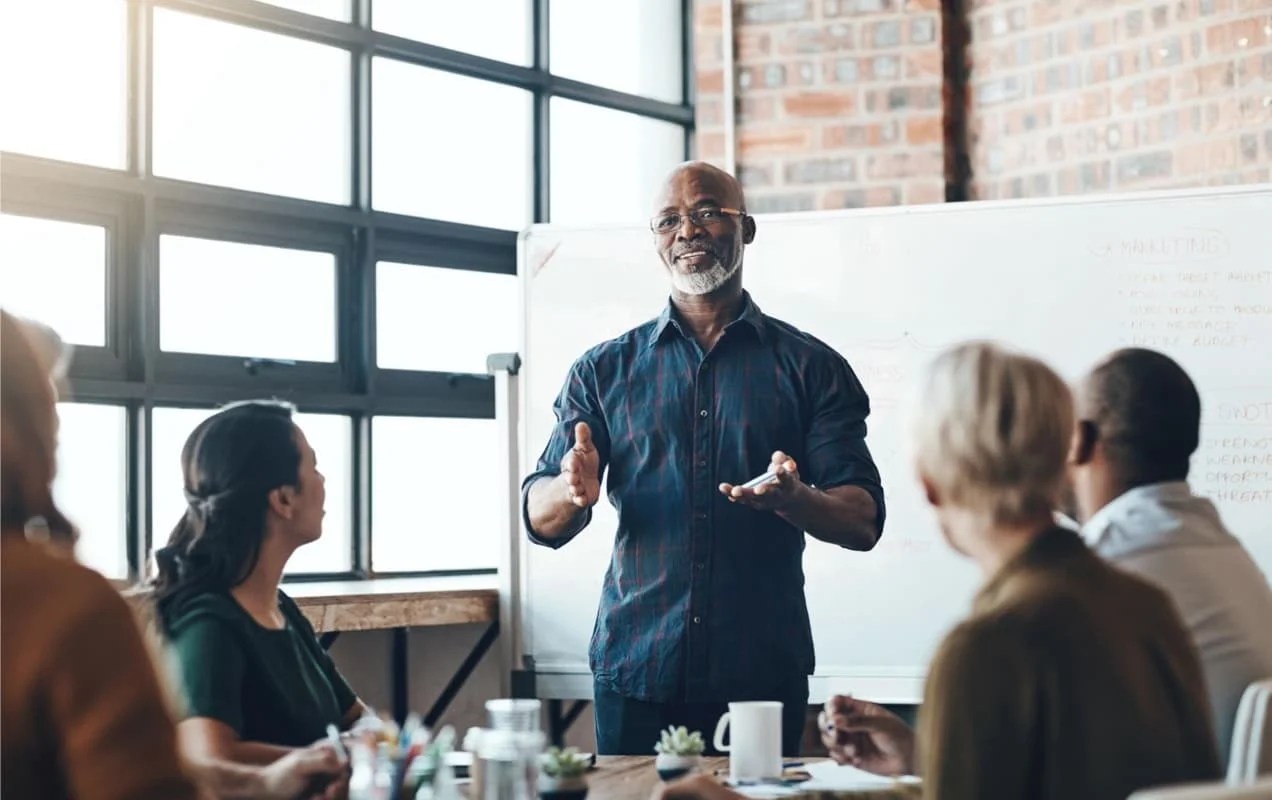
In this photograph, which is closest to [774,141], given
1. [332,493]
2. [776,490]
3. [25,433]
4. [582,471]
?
[332,493]

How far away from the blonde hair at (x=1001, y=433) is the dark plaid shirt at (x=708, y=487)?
1.19m

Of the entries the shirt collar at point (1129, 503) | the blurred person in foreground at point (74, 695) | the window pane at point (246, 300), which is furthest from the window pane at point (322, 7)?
the blurred person in foreground at point (74, 695)

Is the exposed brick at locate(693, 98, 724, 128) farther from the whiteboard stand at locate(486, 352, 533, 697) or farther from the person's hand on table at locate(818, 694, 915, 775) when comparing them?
the person's hand on table at locate(818, 694, 915, 775)

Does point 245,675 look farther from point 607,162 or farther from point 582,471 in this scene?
point 607,162

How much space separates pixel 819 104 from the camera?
485 centimetres

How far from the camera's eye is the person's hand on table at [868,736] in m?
2.13

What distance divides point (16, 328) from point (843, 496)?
165 centimetres

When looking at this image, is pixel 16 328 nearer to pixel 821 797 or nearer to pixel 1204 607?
pixel 821 797

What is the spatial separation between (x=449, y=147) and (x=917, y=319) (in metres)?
1.51

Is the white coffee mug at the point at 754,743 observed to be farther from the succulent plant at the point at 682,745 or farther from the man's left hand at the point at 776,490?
the man's left hand at the point at 776,490

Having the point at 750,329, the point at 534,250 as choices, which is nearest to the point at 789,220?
the point at 534,250

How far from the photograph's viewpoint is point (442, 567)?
4766 millimetres

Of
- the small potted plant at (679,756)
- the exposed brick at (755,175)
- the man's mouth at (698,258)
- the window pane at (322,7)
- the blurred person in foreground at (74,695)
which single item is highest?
the window pane at (322,7)

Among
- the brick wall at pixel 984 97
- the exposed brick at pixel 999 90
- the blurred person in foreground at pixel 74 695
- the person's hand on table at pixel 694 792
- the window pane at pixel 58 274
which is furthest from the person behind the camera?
the exposed brick at pixel 999 90
